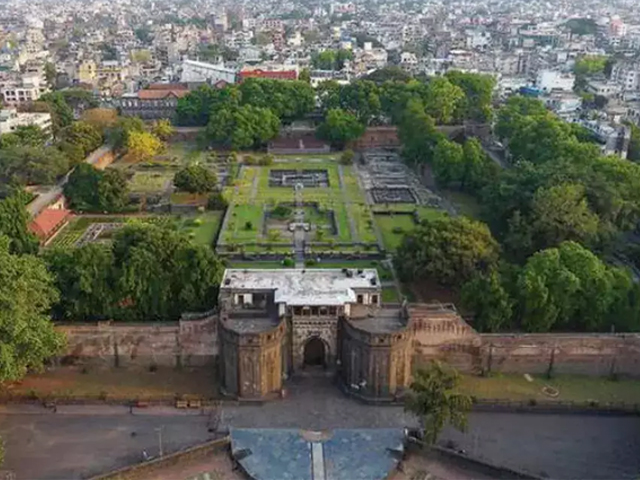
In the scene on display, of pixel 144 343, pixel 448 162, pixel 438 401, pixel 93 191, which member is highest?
pixel 448 162

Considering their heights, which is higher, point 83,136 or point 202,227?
point 83,136

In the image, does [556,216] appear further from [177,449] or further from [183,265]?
[177,449]

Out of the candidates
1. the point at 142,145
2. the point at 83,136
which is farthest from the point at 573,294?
the point at 83,136

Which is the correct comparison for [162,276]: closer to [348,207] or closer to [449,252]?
[449,252]

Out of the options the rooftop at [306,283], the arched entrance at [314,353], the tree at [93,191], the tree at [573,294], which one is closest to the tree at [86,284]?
the rooftop at [306,283]

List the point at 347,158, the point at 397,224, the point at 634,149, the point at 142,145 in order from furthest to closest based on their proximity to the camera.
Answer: the point at 347,158 < the point at 142,145 < the point at 634,149 < the point at 397,224

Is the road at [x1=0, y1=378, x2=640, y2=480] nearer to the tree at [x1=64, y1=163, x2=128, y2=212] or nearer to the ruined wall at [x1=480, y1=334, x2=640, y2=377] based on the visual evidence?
the ruined wall at [x1=480, y1=334, x2=640, y2=377]

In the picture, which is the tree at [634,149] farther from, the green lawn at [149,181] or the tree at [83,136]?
the tree at [83,136]
